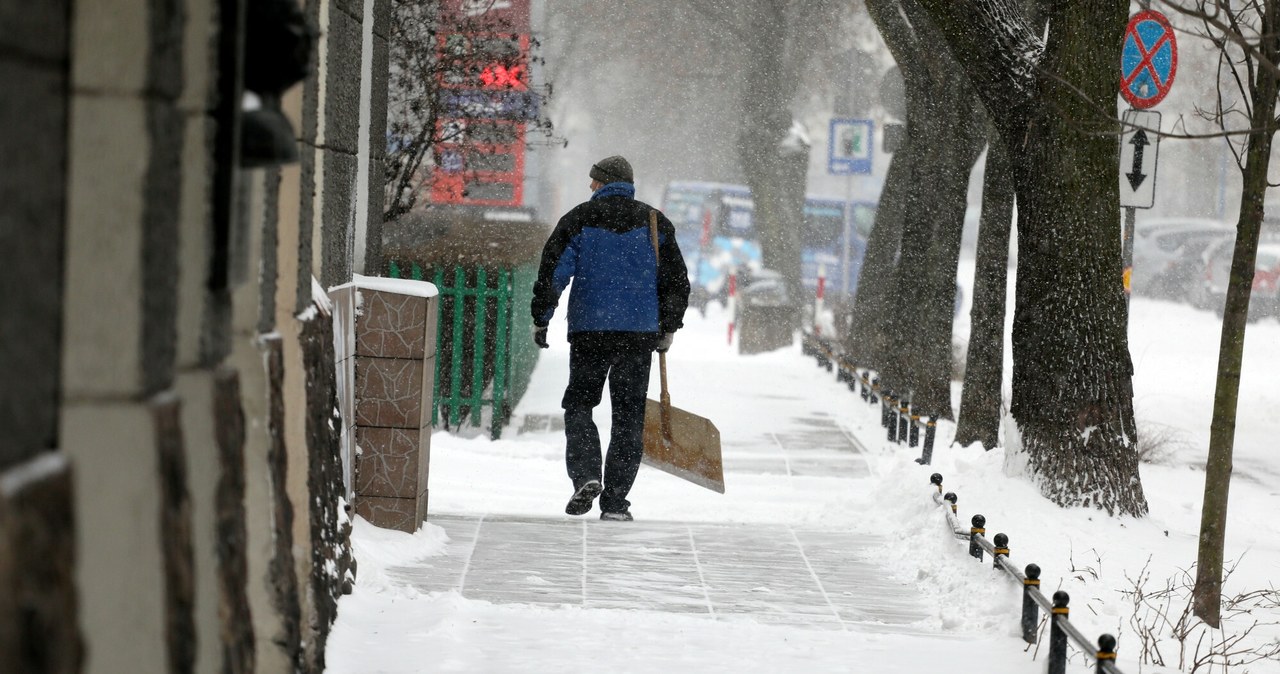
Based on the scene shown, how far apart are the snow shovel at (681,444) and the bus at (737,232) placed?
32.1m

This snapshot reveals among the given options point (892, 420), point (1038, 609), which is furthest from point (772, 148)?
point (1038, 609)

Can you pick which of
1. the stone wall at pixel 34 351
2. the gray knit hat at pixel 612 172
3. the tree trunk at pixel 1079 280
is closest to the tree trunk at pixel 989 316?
the tree trunk at pixel 1079 280

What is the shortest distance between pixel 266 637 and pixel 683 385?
13.6m

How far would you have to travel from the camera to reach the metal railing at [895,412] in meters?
11.2

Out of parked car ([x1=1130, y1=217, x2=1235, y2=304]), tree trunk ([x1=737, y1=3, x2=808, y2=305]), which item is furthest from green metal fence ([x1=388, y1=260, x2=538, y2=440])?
parked car ([x1=1130, y1=217, x2=1235, y2=304])

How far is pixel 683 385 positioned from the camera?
17375 mm

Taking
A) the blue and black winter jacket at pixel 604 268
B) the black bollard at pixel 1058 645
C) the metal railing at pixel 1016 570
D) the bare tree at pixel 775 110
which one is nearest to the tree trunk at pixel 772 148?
the bare tree at pixel 775 110

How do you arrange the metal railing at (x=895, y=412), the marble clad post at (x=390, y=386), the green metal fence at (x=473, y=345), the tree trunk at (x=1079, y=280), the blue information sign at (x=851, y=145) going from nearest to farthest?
the marble clad post at (x=390, y=386), the tree trunk at (x=1079, y=280), the metal railing at (x=895, y=412), the green metal fence at (x=473, y=345), the blue information sign at (x=851, y=145)

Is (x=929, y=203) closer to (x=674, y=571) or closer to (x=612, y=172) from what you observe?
(x=612, y=172)

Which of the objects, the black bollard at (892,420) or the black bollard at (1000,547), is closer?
the black bollard at (1000,547)

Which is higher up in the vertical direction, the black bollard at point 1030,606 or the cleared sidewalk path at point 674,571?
the black bollard at point 1030,606

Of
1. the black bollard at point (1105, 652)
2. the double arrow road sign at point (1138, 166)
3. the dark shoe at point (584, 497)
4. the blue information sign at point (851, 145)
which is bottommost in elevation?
the dark shoe at point (584, 497)

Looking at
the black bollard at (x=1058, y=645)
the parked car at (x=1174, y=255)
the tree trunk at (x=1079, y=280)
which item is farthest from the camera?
the parked car at (x=1174, y=255)

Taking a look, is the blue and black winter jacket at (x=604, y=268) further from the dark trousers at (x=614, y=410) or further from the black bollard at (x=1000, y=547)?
the black bollard at (x=1000, y=547)
